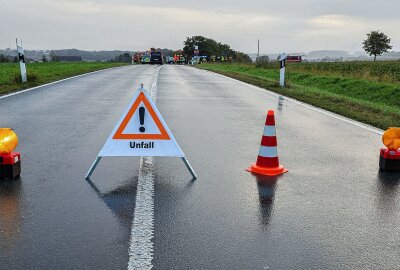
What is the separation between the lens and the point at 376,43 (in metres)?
104

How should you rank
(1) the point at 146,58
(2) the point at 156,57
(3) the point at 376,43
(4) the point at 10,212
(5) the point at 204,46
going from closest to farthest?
(4) the point at 10,212 → (2) the point at 156,57 → (1) the point at 146,58 → (3) the point at 376,43 → (5) the point at 204,46

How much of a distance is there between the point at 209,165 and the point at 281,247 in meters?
2.65

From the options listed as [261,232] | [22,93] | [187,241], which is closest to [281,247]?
[261,232]

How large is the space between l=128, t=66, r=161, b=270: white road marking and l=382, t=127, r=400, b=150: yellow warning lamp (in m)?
3.31

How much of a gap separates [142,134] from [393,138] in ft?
11.4

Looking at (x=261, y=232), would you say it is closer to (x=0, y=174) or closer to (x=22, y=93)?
(x=0, y=174)

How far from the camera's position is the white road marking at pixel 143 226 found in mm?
3293

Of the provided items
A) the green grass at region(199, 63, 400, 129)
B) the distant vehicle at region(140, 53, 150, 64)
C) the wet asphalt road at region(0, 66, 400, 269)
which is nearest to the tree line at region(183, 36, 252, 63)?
the distant vehicle at region(140, 53, 150, 64)

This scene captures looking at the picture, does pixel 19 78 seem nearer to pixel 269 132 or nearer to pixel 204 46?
pixel 269 132

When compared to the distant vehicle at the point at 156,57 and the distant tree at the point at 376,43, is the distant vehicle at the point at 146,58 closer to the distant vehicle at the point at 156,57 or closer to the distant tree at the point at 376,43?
the distant vehicle at the point at 156,57

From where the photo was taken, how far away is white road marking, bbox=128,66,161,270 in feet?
10.8

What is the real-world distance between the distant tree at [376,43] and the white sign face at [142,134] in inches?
4266

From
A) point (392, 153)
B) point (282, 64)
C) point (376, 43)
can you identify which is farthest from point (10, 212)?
point (376, 43)

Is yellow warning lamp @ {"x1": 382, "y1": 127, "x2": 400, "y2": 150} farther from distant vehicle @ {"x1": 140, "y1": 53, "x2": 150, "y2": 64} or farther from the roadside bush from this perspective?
distant vehicle @ {"x1": 140, "y1": 53, "x2": 150, "y2": 64}
